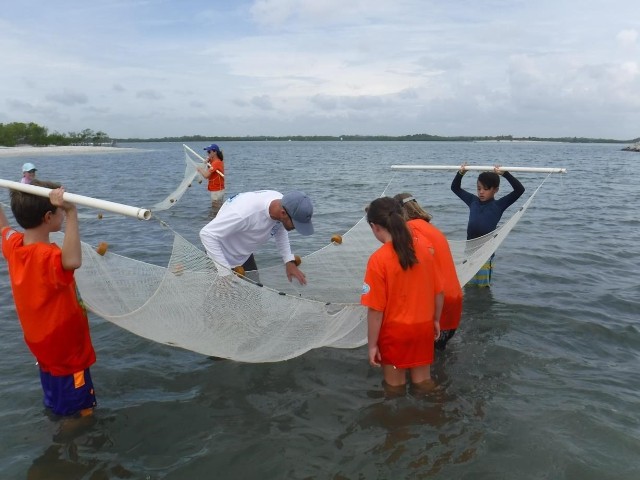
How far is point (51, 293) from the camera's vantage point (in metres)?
3.25

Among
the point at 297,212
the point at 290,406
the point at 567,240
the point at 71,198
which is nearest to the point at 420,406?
the point at 290,406

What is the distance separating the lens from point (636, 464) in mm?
3668

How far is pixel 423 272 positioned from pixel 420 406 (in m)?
1.42

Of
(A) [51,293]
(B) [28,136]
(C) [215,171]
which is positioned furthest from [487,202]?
(B) [28,136]

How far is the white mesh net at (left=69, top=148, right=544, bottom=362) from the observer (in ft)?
13.0

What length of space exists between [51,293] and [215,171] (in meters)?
11.4

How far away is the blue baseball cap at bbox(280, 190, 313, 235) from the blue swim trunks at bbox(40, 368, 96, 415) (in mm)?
2004

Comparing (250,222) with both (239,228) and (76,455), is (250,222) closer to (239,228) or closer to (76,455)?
(239,228)

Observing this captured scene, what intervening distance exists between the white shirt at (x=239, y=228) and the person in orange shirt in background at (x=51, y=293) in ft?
4.21

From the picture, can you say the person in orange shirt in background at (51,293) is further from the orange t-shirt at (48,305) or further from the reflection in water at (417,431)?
the reflection in water at (417,431)

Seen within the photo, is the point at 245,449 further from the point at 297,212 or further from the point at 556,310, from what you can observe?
the point at 556,310

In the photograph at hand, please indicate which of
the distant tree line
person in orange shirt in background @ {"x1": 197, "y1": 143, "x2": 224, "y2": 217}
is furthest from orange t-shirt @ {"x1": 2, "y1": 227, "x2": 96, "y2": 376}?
the distant tree line

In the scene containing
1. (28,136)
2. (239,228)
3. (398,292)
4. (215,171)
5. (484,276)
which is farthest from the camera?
(28,136)

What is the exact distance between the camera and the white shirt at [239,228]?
176 inches
